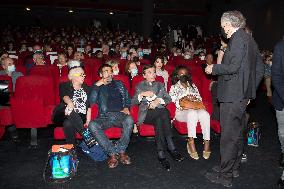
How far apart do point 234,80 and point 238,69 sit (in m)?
0.12

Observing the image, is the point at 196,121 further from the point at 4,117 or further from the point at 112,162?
the point at 4,117

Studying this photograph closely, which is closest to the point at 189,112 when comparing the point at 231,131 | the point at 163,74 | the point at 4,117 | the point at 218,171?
the point at 218,171

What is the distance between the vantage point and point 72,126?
4195mm

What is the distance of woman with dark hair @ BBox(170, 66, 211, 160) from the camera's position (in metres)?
4.34

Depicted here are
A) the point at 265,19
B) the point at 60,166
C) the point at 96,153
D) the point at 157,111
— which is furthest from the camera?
the point at 265,19

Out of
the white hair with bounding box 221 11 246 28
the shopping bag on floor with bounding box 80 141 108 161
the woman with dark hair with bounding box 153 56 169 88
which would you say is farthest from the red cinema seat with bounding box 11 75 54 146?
the white hair with bounding box 221 11 246 28

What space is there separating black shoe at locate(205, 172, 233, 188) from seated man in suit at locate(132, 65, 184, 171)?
20.7 inches

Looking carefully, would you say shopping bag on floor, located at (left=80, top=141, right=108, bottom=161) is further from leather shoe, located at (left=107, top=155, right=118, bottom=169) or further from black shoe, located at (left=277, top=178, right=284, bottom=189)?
black shoe, located at (left=277, top=178, right=284, bottom=189)

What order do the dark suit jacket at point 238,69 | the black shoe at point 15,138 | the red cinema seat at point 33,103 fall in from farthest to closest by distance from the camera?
1. the black shoe at point 15,138
2. the red cinema seat at point 33,103
3. the dark suit jacket at point 238,69

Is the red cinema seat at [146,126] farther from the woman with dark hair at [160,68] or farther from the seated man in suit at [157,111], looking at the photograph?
the woman with dark hair at [160,68]

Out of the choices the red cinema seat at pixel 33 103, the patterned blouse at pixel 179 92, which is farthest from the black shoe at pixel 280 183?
the red cinema seat at pixel 33 103

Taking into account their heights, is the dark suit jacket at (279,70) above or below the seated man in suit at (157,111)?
above

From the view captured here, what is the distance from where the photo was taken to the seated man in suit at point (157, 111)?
428cm

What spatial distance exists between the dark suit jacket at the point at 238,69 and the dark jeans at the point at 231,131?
0.11 m
